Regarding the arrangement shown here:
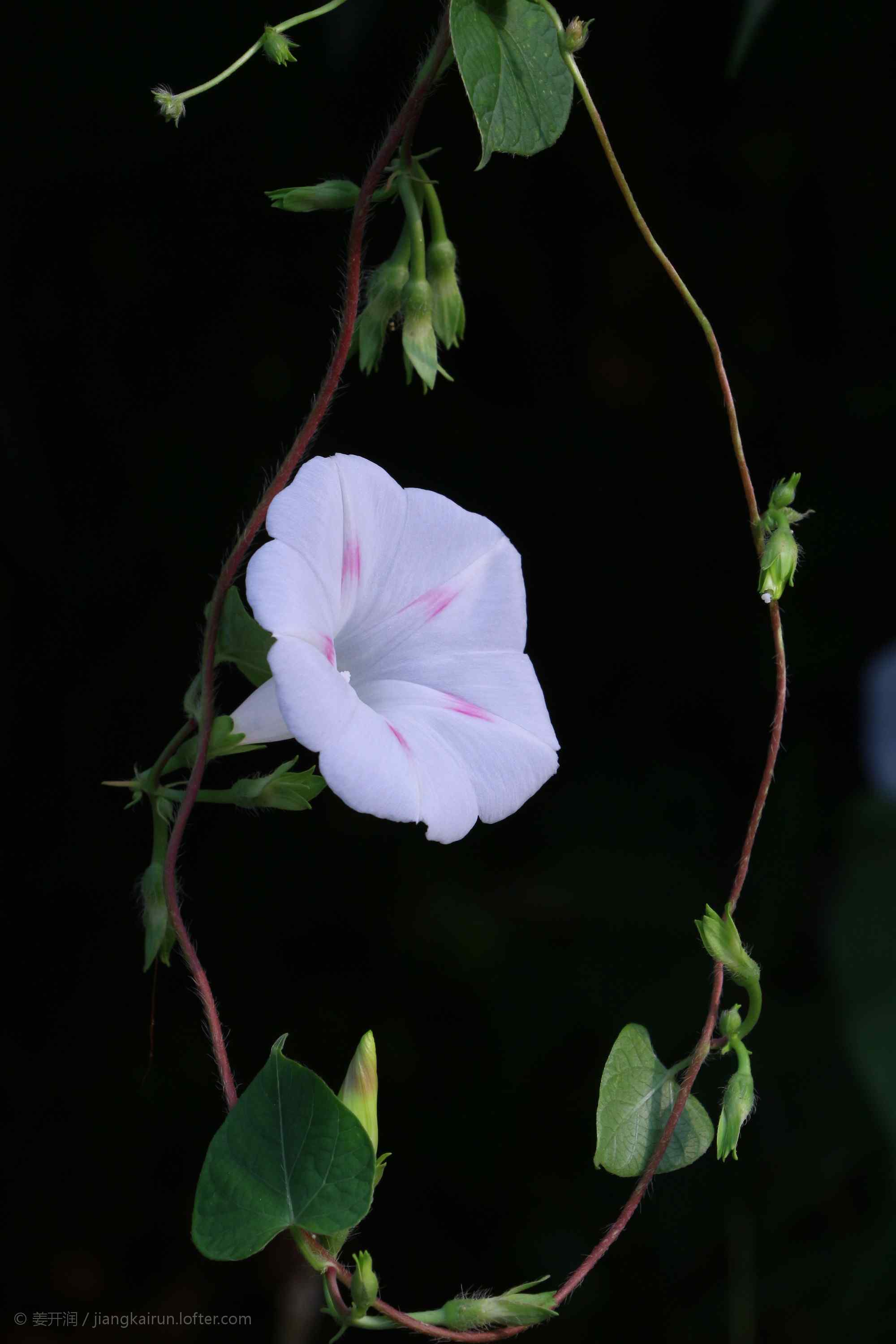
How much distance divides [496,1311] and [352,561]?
38cm

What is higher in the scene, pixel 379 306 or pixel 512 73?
pixel 512 73

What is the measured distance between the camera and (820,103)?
95 cm

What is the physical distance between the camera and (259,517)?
556 millimetres

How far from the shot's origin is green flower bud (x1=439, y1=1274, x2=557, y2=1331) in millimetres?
560

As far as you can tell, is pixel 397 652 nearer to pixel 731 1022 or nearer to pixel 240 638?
pixel 240 638

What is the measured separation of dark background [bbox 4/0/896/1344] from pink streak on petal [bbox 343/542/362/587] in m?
0.35

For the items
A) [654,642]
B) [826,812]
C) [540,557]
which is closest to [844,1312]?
[826,812]

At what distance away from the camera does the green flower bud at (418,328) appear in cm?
58

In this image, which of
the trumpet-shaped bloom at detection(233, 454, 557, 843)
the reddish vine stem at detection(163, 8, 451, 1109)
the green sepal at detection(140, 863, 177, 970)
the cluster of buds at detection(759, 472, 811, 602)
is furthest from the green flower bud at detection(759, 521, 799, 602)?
the green sepal at detection(140, 863, 177, 970)

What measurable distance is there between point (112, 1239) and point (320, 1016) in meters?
0.26

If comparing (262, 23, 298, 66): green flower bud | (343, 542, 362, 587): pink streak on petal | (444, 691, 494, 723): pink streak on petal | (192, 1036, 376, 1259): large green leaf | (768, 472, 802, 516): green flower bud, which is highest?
(262, 23, 298, 66): green flower bud

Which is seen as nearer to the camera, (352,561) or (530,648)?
(352,561)

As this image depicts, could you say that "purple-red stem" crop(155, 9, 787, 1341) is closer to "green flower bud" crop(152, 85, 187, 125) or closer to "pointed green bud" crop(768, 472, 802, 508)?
"green flower bud" crop(152, 85, 187, 125)

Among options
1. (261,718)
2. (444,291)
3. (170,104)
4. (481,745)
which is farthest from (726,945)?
(170,104)
